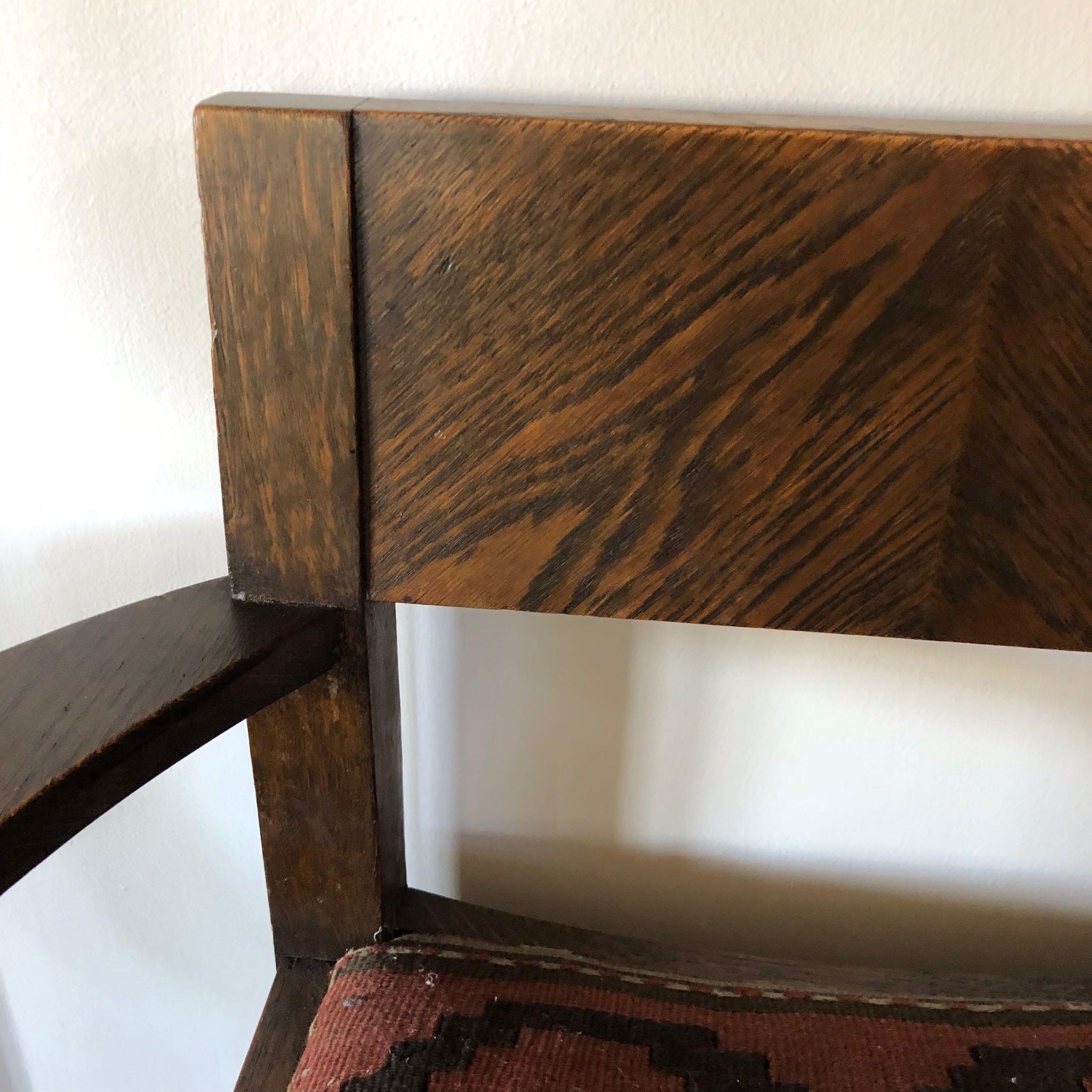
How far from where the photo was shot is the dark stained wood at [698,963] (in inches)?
21.4

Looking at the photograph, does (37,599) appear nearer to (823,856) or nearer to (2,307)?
(2,307)

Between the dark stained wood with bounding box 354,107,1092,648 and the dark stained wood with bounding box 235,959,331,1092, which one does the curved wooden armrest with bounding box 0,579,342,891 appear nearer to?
the dark stained wood with bounding box 354,107,1092,648

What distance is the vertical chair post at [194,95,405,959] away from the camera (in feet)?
1.19

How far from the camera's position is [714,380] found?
38 centimetres

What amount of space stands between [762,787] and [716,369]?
343 millimetres

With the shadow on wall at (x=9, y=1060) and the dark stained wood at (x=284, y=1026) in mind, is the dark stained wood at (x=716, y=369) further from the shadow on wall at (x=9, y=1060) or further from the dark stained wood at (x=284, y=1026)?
the shadow on wall at (x=9, y=1060)

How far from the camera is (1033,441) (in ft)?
1.25

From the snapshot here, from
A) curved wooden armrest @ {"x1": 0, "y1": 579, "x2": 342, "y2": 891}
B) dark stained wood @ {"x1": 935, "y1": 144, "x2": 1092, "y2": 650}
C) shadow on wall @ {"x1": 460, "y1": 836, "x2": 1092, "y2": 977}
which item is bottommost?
shadow on wall @ {"x1": 460, "y1": 836, "x2": 1092, "y2": 977}

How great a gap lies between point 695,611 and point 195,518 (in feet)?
1.01

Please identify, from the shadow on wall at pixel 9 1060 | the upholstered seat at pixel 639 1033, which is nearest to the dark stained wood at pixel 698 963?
the upholstered seat at pixel 639 1033

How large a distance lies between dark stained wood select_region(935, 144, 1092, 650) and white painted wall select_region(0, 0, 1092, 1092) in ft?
0.34

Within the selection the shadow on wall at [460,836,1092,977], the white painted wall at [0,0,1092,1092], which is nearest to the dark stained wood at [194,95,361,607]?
the white painted wall at [0,0,1092,1092]

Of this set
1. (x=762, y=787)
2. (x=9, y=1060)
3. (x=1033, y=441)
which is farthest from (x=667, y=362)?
(x=9, y=1060)

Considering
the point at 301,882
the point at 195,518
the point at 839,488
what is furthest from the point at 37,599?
the point at 839,488
